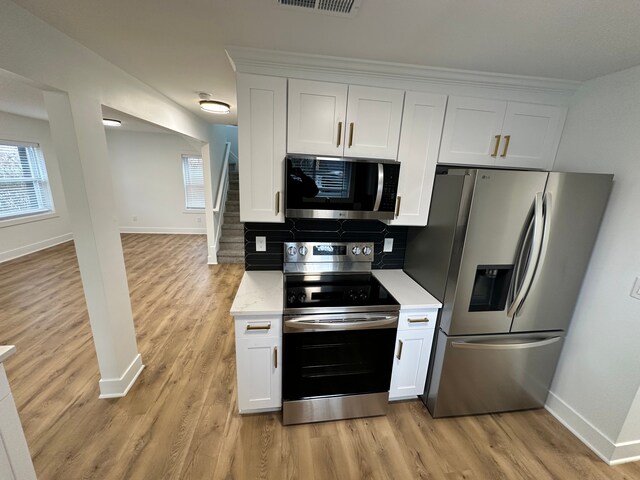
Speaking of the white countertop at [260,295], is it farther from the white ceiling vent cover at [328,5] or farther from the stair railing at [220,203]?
the stair railing at [220,203]

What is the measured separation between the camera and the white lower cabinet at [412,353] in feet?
5.96

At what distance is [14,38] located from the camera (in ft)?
4.01

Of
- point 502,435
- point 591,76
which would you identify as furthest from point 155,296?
point 591,76

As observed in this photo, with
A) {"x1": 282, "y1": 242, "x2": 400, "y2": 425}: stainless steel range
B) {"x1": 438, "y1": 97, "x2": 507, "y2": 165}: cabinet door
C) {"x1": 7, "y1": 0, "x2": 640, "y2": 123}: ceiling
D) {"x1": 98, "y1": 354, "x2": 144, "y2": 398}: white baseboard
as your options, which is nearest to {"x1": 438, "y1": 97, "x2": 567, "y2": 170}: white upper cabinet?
{"x1": 438, "y1": 97, "x2": 507, "y2": 165}: cabinet door

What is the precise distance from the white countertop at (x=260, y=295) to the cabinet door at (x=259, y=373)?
21 cm

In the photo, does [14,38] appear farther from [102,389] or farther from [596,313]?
[596,313]

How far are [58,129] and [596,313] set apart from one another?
3657mm

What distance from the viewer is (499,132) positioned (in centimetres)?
187

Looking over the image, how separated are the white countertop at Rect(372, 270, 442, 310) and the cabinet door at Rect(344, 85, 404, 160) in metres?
0.98

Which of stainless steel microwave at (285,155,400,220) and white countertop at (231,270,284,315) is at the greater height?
stainless steel microwave at (285,155,400,220)

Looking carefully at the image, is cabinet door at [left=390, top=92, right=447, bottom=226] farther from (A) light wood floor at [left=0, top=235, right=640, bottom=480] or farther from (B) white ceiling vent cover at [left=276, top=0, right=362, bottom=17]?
(A) light wood floor at [left=0, top=235, right=640, bottom=480]

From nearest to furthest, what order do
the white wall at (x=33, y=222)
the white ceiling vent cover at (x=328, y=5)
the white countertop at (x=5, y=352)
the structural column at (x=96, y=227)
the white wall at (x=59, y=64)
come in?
1. the white countertop at (x=5, y=352)
2. the white ceiling vent cover at (x=328, y=5)
3. the white wall at (x=59, y=64)
4. the structural column at (x=96, y=227)
5. the white wall at (x=33, y=222)

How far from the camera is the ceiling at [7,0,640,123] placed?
44.3 inches

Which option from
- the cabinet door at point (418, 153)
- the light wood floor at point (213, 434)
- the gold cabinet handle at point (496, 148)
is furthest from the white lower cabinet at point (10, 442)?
the gold cabinet handle at point (496, 148)
